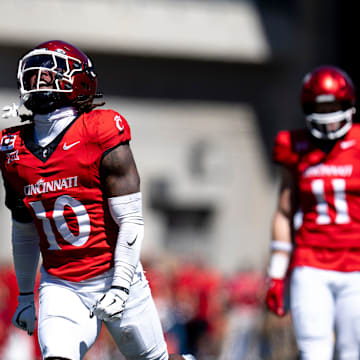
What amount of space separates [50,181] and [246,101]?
16.1m

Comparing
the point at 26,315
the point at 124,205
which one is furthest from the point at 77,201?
the point at 26,315

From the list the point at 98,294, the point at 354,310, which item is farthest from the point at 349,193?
the point at 98,294

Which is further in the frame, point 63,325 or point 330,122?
point 330,122

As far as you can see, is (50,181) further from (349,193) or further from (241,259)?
(241,259)

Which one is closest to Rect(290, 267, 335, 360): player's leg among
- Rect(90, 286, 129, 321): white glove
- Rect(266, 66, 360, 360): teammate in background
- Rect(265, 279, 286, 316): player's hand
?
Rect(266, 66, 360, 360): teammate in background

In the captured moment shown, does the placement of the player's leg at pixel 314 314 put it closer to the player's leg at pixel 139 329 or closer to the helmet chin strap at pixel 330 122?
the helmet chin strap at pixel 330 122

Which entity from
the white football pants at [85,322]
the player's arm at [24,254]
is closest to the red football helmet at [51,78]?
the player's arm at [24,254]

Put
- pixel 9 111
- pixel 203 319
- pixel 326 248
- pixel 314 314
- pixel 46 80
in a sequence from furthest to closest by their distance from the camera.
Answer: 1. pixel 203 319
2. pixel 326 248
3. pixel 314 314
4. pixel 9 111
5. pixel 46 80

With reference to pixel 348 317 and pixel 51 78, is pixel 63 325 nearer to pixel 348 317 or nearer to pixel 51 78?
pixel 51 78

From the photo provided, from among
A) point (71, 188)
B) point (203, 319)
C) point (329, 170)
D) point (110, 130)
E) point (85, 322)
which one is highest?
point (110, 130)

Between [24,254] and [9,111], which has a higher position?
[9,111]

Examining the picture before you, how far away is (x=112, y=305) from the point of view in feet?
14.2

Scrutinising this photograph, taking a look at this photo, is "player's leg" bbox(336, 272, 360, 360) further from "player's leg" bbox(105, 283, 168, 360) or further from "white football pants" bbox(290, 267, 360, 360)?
"player's leg" bbox(105, 283, 168, 360)

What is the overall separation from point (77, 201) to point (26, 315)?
2.51 feet
